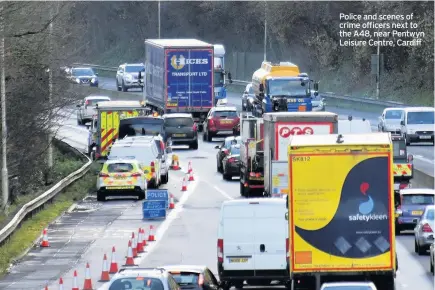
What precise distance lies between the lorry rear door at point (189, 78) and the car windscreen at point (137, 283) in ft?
157

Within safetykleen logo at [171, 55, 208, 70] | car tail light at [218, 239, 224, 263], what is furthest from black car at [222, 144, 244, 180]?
car tail light at [218, 239, 224, 263]

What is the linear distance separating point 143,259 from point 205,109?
37577 millimetres

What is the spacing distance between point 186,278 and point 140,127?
112ft

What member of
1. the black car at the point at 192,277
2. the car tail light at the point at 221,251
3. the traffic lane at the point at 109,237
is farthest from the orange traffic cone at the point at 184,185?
the black car at the point at 192,277

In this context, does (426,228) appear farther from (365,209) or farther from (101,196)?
(101,196)

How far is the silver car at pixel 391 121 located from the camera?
217 feet

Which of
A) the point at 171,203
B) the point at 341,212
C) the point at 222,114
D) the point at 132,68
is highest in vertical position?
the point at 132,68

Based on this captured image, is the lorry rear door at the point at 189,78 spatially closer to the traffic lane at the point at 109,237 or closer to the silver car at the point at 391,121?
the silver car at the point at 391,121

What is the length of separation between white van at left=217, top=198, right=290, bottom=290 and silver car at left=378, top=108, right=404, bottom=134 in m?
37.2

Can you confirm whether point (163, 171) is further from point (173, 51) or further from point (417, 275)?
point (417, 275)

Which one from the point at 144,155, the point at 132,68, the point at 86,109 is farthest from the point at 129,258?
the point at 132,68

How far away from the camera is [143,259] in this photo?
117ft

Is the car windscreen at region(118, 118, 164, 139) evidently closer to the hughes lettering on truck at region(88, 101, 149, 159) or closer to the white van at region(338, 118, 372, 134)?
the hughes lettering on truck at region(88, 101, 149, 159)

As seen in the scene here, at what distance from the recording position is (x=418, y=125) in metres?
64.4
